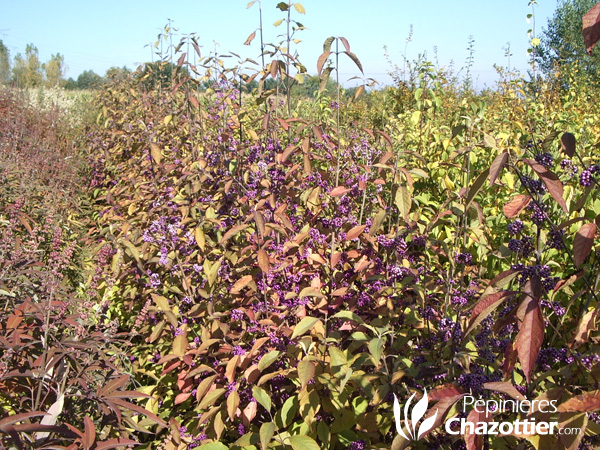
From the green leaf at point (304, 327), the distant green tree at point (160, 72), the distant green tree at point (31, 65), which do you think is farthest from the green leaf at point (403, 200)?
the distant green tree at point (31, 65)

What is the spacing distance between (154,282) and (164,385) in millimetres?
713

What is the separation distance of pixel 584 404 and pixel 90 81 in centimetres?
1100

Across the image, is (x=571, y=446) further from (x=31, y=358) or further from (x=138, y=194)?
(x=138, y=194)

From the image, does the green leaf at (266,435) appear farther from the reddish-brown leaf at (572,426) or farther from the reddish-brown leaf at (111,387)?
the reddish-brown leaf at (572,426)

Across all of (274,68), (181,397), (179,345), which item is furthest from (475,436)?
(274,68)

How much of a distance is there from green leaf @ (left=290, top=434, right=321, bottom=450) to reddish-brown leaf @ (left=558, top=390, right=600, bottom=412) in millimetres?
819

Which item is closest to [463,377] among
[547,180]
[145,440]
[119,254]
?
[547,180]

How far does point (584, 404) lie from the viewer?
0.92m

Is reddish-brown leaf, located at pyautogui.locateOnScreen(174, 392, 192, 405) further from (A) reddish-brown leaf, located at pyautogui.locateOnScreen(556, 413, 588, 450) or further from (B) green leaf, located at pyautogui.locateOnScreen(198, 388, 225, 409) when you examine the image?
(A) reddish-brown leaf, located at pyautogui.locateOnScreen(556, 413, 588, 450)

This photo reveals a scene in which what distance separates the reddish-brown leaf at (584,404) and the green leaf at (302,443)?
819 millimetres

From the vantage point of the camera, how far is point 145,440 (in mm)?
2332

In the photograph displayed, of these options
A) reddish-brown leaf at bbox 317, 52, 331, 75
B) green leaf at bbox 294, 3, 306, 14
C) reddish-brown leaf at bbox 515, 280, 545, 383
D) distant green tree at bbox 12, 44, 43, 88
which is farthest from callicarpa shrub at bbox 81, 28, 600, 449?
distant green tree at bbox 12, 44, 43, 88

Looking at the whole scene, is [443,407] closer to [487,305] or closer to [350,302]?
[487,305]

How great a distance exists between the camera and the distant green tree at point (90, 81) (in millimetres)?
8836
